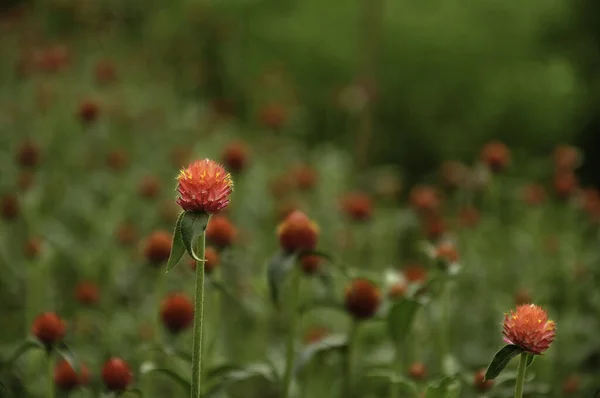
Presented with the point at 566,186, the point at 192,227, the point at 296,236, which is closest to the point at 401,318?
the point at 296,236

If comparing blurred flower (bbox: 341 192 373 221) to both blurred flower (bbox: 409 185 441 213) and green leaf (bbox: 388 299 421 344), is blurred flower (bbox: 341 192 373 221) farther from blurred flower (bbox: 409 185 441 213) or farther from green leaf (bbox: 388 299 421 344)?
green leaf (bbox: 388 299 421 344)

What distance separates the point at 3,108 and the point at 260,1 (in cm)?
220

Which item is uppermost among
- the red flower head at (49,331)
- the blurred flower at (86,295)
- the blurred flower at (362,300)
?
the blurred flower at (86,295)

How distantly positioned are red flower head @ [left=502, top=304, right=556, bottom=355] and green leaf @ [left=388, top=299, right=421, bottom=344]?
1.53 feet

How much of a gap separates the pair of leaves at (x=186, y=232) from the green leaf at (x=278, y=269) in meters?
0.42

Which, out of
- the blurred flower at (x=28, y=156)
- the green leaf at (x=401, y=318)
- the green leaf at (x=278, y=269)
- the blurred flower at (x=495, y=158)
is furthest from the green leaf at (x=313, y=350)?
the blurred flower at (x=28, y=156)

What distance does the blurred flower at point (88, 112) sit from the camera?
9.37 feet

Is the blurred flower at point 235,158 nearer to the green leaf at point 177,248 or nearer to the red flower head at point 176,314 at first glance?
the red flower head at point 176,314

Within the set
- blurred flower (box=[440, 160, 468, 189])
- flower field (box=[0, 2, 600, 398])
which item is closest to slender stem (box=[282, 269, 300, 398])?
flower field (box=[0, 2, 600, 398])

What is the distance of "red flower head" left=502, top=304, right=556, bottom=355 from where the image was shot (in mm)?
1269

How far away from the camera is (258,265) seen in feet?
11.5

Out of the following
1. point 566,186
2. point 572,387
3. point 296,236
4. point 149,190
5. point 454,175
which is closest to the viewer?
point 296,236

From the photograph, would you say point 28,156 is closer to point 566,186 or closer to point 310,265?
point 310,265

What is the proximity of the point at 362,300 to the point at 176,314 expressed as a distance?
45 centimetres
